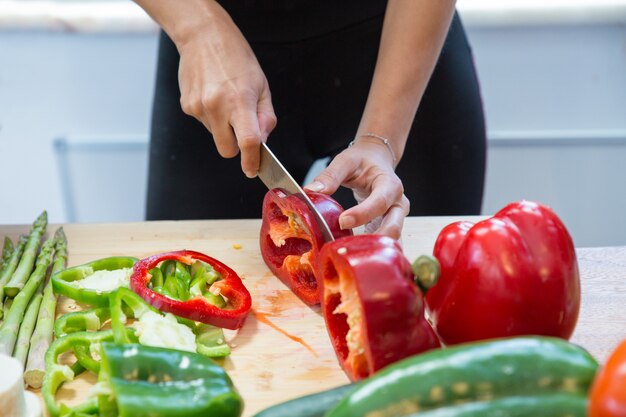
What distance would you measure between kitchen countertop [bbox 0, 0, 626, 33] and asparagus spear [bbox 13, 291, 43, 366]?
202 cm

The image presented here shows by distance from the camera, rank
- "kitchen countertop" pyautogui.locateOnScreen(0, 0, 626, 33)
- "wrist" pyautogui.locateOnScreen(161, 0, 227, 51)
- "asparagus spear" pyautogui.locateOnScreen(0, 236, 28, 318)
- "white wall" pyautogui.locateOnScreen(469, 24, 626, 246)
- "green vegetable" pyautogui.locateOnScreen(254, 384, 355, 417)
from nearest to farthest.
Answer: "green vegetable" pyautogui.locateOnScreen(254, 384, 355, 417) → "asparagus spear" pyautogui.locateOnScreen(0, 236, 28, 318) → "wrist" pyautogui.locateOnScreen(161, 0, 227, 51) → "kitchen countertop" pyautogui.locateOnScreen(0, 0, 626, 33) → "white wall" pyautogui.locateOnScreen(469, 24, 626, 246)

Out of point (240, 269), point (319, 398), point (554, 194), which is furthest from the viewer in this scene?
point (554, 194)

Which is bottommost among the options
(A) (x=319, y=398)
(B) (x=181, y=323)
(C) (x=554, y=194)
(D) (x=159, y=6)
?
(C) (x=554, y=194)

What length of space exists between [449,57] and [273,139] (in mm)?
620

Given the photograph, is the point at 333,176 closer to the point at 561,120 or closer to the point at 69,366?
the point at 69,366

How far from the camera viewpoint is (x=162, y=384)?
1.20m

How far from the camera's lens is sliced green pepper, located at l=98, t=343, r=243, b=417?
3.71 feet

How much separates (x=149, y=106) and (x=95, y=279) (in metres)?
2.00

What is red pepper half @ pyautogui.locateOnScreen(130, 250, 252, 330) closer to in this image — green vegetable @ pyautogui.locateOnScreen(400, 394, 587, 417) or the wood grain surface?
the wood grain surface

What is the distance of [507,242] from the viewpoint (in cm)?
129

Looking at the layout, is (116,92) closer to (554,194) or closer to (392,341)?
(554,194)

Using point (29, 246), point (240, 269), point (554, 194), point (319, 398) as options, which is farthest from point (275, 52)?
point (554, 194)

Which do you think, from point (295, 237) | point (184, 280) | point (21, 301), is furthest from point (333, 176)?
point (21, 301)

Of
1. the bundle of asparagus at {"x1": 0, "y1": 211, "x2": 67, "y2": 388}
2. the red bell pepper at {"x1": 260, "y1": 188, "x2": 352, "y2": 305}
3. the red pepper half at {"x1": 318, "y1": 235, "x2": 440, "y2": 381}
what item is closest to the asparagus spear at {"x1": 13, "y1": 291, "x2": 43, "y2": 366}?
the bundle of asparagus at {"x1": 0, "y1": 211, "x2": 67, "y2": 388}
